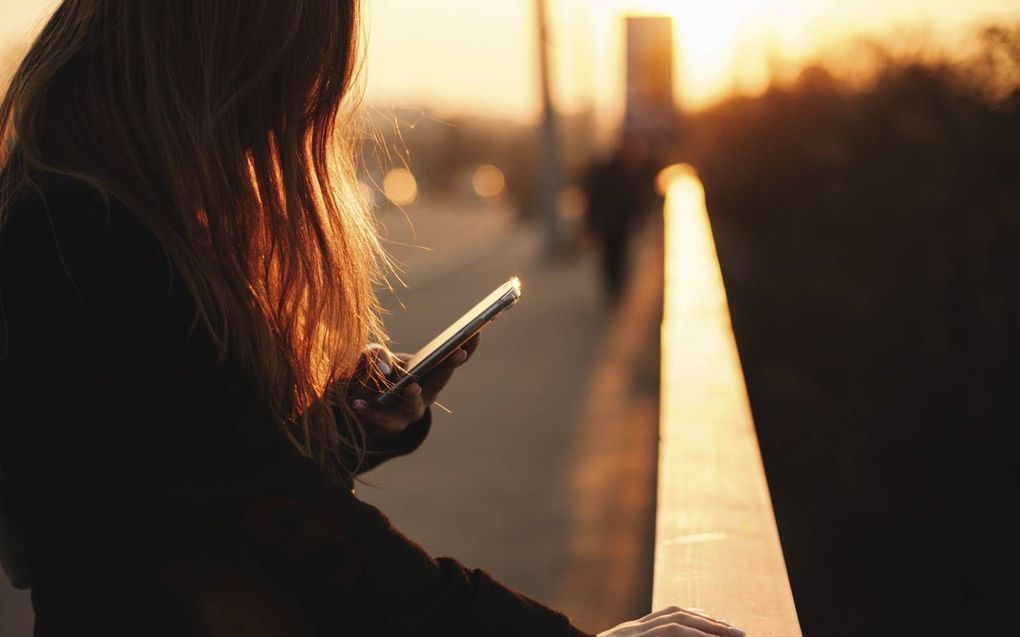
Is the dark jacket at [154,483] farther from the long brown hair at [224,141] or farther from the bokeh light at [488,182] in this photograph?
the bokeh light at [488,182]

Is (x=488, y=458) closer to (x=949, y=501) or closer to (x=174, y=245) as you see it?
(x=949, y=501)

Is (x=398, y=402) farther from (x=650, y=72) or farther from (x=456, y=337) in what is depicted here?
(x=650, y=72)

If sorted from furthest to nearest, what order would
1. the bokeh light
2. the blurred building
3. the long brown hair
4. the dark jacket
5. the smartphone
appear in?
1. the bokeh light
2. the blurred building
3. the smartphone
4. the long brown hair
5. the dark jacket

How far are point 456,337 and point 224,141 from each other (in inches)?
19.2

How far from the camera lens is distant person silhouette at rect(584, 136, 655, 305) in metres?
14.1

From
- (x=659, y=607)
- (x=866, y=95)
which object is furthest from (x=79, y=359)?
(x=866, y=95)

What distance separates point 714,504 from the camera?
2.07 m

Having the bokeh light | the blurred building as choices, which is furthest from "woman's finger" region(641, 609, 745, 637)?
the bokeh light

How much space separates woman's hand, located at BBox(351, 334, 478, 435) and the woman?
28cm

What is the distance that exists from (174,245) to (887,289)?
4.72m

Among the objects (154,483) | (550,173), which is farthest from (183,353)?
(550,173)

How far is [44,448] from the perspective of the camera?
128cm

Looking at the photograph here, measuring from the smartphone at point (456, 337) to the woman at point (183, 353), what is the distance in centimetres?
26

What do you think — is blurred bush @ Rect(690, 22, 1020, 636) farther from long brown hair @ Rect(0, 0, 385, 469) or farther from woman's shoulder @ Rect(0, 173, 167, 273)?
woman's shoulder @ Rect(0, 173, 167, 273)
